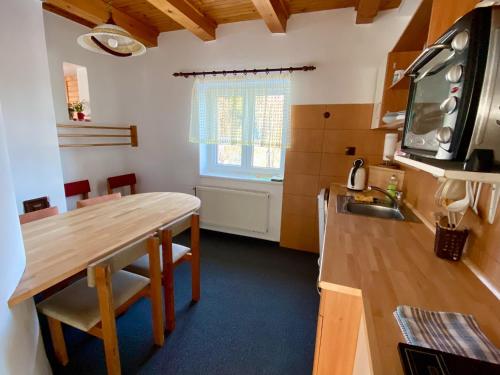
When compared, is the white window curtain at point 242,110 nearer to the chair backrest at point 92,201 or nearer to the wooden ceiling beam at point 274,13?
the wooden ceiling beam at point 274,13

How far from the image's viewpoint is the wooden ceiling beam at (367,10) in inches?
79.1

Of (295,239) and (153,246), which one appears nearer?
(153,246)

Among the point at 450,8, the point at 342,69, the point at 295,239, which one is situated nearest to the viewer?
the point at 450,8

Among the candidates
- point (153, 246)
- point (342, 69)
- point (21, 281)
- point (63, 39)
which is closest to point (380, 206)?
point (342, 69)

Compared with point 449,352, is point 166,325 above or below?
below

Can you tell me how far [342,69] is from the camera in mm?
2457

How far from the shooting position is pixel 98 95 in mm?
2959

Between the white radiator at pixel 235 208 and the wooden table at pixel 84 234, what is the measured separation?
1.03 m

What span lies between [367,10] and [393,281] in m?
2.31

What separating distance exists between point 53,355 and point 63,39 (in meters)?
2.93

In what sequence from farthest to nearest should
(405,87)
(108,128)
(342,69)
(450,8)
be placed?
1. (108,128)
2. (342,69)
3. (405,87)
4. (450,8)

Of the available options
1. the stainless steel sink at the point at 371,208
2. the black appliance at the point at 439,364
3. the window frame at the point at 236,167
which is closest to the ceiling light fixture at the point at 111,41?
the window frame at the point at 236,167

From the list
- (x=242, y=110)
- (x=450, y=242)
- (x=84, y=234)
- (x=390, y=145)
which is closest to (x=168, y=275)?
(x=84, y=234)

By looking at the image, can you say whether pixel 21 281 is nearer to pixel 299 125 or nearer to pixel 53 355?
pixel 53 355
